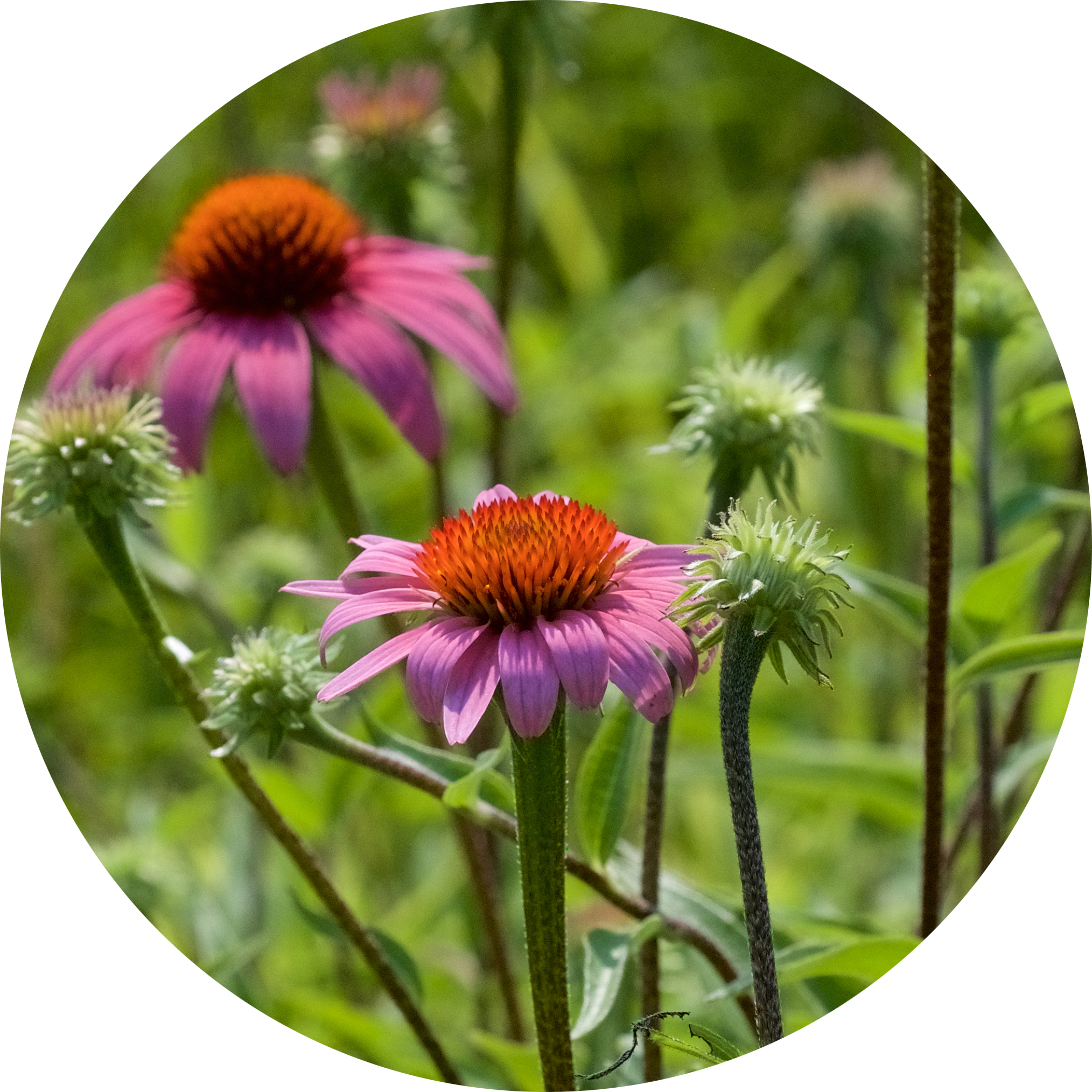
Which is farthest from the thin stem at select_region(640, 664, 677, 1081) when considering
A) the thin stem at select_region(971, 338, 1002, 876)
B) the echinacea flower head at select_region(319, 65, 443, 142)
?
the echinacea flower head at select_region(319, 65, 443, 142)

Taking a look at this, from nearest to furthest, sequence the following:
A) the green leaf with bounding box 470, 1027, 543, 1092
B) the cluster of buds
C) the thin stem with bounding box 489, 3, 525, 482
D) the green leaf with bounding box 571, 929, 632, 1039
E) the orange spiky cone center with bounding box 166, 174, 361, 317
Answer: the green leaf with bounding box 571, 929, 632, 1039 → the green leaf with bounding box 470, 1027, 543, 1092 → the orange spiky cone center with bounding box 166, 174, 361, 317 → the thin stem with bounding box 489, 3, 525, 482 → the cluster of buds

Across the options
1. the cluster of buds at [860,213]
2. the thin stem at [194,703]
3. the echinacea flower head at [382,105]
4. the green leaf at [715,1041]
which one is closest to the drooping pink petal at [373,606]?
the thin stem at [194,703]

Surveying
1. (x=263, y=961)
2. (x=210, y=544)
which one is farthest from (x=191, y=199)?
(x=263, y=961)

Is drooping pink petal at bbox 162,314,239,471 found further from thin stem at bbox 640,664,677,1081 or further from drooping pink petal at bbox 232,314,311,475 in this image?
thin stem at bbox 640,664,677,1081

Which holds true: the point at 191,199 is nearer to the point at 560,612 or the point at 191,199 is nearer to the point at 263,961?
the point at 263,961

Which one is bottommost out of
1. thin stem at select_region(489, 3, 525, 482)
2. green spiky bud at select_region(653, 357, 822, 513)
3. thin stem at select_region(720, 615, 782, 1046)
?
thin stem at select_region(720, 615, 782, 1046)

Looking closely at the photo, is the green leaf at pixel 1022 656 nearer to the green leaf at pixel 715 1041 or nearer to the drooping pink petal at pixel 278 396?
the green leaf at pixel 715 1041

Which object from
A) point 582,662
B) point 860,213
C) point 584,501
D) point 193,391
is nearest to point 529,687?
point 582,662
